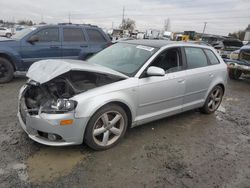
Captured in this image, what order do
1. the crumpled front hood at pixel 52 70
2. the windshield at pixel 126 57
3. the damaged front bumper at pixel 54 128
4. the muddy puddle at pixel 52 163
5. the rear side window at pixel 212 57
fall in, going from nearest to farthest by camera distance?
the muddy puddle at pixel 52 163
the damaged front bumper at pixel 54 128
the crumpled front hood at pixel 52 70
the windshield at pixel 126 57
the rear side window at pixel 212 57

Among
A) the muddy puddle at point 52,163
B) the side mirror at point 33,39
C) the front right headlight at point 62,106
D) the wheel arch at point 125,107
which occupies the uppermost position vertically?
the side mirror at point 33,39

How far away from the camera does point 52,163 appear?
302cm

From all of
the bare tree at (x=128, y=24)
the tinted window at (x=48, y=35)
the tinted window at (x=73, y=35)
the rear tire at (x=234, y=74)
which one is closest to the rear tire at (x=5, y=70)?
the tinted window at (x=48, y=35)

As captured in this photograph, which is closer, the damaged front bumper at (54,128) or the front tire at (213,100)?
the damaged front bumper at (54,128)

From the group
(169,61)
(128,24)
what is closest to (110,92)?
(169,61)

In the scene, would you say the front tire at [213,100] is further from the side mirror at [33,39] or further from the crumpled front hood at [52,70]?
the side mirror at [33,39]

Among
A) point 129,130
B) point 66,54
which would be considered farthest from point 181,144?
point 66,54

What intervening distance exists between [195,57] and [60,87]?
274cm

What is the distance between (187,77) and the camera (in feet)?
14.0

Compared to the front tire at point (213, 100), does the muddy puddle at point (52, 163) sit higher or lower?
lower

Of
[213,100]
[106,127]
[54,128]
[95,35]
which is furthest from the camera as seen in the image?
[95,35]

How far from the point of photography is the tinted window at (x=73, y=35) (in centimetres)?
771

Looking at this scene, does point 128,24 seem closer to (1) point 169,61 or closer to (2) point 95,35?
(2) point 95,35

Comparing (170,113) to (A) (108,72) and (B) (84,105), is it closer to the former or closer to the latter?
(A) (108,72)
